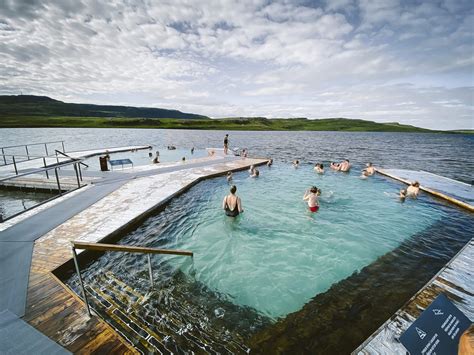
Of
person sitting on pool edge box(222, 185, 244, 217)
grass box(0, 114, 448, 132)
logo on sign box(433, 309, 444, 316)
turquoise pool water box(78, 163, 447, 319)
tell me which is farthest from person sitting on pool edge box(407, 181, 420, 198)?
grass box(0, 114, 448, 132)

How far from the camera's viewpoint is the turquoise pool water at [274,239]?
18.5ft

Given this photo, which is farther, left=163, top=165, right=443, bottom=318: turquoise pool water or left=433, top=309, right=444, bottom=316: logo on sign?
left=163, top=165, right=443, bottom=318: turquoise pool water

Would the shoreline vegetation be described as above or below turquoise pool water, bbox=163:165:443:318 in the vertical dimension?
above

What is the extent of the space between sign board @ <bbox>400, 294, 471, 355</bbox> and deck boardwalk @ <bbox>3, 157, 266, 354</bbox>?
3.45 meters

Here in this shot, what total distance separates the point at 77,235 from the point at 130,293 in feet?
8.90

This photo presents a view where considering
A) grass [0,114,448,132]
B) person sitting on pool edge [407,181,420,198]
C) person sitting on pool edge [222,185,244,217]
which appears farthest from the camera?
grass [0,114,448,132]

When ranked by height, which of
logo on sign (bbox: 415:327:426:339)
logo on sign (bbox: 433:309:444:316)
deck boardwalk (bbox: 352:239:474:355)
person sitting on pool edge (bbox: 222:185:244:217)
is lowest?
person sitting on pool edge (bbox: 222:185:244:217)

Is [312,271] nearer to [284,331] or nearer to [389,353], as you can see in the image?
[284,331]

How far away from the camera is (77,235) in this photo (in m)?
6.04

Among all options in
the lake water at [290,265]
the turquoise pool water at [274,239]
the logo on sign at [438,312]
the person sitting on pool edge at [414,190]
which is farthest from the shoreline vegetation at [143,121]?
the logo on sign at [438,312]

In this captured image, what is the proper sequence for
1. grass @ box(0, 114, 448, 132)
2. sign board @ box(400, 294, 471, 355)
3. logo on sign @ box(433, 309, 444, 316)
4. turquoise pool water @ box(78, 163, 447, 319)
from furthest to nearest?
grass @ box(0, 114, 448, 132), turquoise pool water @ box(78, 163, 447, 319), logo on sign @ box(433, 309, 444, 316), sign board @ box(400, 294, 471, 355)

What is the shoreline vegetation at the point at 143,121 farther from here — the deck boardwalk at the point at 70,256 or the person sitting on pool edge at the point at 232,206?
the person sitting on pool edge at the point at 232,206

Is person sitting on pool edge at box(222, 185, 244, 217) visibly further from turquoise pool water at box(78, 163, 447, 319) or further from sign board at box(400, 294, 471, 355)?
sign board at box(400, 294, 471, 355)

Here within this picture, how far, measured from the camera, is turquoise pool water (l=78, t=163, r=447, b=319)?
5.62 metres
